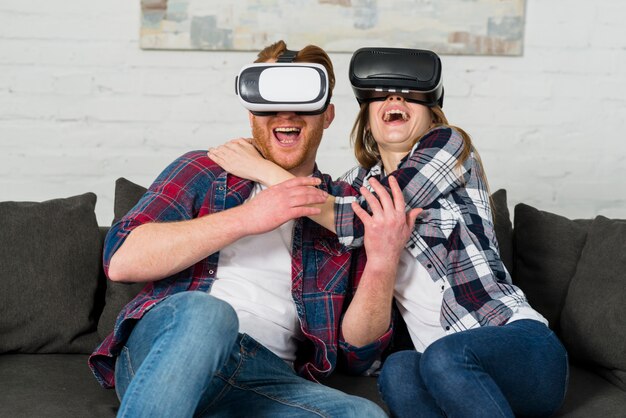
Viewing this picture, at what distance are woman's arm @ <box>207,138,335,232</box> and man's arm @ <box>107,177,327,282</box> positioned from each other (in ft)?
0.34

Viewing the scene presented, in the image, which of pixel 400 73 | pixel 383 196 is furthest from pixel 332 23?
pixel 383 196

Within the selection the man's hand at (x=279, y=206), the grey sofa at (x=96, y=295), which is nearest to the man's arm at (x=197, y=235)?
the man's hand at (x=279, y=206)

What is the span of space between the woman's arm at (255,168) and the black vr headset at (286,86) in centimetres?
16

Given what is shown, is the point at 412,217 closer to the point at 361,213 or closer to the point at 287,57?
the point at 361,213

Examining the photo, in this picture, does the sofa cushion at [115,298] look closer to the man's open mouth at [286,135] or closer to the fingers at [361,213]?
the man's open mouth at [286,135]

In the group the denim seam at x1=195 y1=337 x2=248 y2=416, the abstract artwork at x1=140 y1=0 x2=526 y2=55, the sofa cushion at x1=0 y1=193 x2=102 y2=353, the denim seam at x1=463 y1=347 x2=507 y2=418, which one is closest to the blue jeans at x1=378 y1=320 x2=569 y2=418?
the denim seam at x1=463 y1=347 x2=507 y2=418

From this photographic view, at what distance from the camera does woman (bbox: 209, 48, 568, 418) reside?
4.84ft

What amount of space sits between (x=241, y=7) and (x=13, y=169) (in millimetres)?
943

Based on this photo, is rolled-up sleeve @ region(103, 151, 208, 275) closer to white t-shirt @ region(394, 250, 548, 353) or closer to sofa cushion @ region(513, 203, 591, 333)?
white t-shirt @ region(394, 250, 548, 353)

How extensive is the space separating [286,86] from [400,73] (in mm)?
310

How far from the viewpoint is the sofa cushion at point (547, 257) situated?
211 cm

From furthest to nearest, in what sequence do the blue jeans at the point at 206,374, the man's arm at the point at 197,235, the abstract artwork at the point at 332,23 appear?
the abstract artwork at the point at 332,23, the man's arm at the point at 197,235, the blue jeans at the point at 206,374

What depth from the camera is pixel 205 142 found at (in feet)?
8.63

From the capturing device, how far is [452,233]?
5.60 ft
